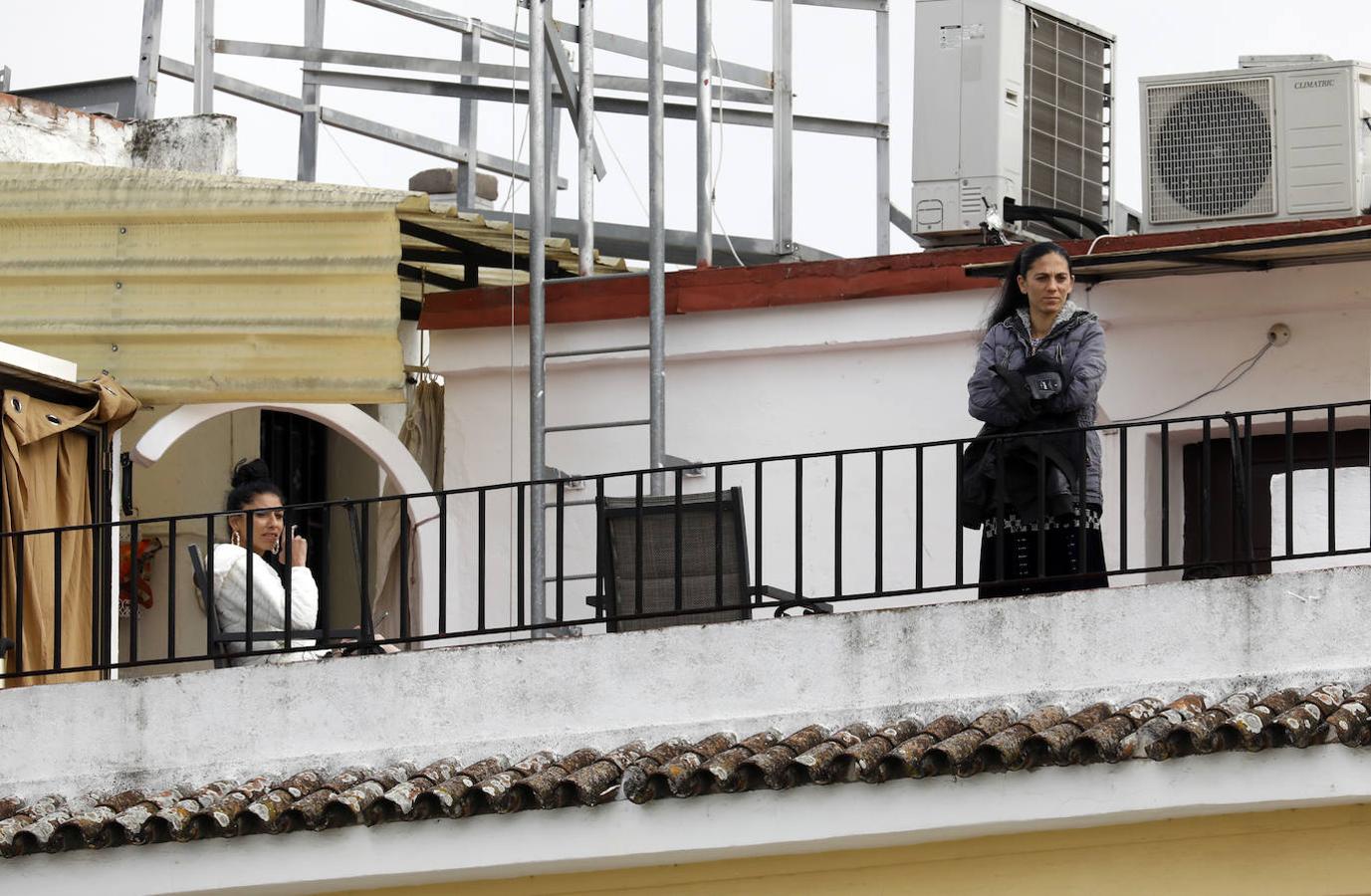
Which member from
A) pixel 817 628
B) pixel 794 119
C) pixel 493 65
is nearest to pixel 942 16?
pixel 794 119

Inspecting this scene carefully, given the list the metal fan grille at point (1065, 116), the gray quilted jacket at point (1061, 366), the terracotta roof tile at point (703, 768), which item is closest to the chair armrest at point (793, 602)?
the terracotta roof tile at point (703, 768)

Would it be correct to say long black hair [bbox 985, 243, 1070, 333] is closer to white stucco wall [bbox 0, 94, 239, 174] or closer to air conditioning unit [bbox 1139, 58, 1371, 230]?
air conditioning unit [bbox 1139, 58, 1371, 230]

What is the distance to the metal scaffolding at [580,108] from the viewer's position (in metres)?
12.7

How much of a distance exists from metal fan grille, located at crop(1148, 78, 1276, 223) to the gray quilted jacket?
2.31m

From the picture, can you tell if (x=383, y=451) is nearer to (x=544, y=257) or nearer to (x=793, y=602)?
(x=544, y=257)

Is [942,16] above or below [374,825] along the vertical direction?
above

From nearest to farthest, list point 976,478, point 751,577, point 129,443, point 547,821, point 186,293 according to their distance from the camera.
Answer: point 547,821, point 976,478, point 751,577, point 186,293, point 129,443

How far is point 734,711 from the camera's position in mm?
9906

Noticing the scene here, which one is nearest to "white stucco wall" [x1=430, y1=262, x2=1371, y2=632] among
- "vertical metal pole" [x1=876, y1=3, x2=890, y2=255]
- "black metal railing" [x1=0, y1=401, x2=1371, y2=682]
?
"black metal railing" [x1=0, y1=401, x2=1371, y2=682]

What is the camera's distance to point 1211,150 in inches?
490

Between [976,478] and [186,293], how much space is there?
15.2 ft

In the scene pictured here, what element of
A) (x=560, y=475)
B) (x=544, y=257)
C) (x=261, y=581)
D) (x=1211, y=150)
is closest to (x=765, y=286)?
(x=544, y=257)

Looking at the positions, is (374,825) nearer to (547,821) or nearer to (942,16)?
(547,821)

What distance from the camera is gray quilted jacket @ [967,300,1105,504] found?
1014cm
